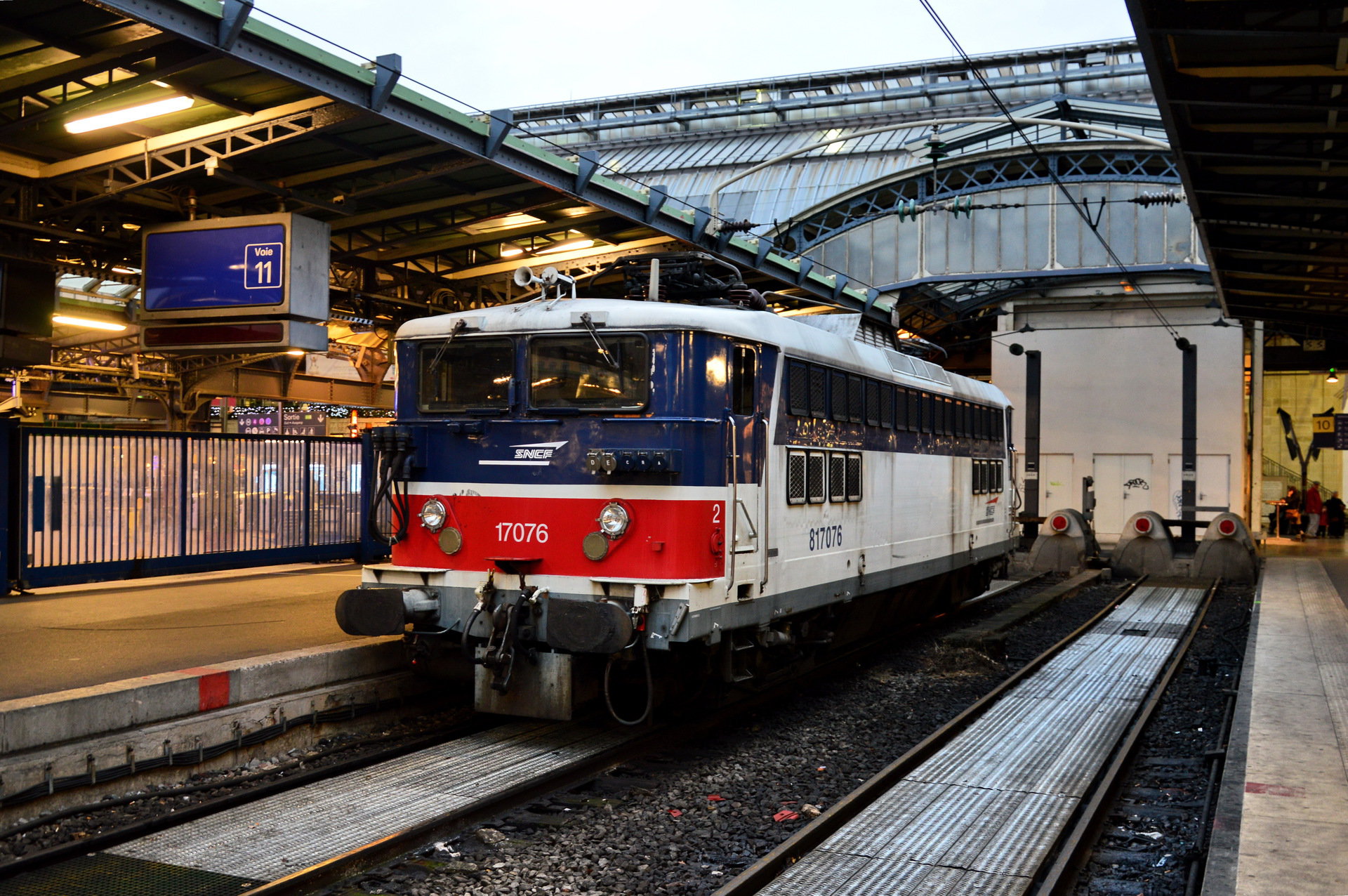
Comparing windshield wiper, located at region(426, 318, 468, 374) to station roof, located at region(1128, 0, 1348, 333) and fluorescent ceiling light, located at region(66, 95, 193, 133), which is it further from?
station roof, located at region(1128, 0, 1348, 333)

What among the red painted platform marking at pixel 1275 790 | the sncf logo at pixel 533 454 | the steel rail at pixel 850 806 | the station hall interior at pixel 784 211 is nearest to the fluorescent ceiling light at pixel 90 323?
the station hall interior at pixel 784 211

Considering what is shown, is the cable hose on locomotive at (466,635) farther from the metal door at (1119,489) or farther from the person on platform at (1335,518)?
the person on platform at (1335,518)

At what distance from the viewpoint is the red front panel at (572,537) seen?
816 cm

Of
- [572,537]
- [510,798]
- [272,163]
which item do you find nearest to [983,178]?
[272,163]

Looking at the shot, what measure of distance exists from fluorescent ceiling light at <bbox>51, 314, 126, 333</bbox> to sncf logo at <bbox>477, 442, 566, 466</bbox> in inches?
409

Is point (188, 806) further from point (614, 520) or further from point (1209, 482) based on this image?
point (1209, 482)

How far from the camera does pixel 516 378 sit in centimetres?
879

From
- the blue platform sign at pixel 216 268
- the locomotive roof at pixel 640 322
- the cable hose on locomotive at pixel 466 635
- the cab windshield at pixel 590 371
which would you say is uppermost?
the blue platform sign at pixel 216 268

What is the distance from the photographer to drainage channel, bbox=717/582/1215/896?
614cm

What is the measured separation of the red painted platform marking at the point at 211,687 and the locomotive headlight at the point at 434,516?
176cm

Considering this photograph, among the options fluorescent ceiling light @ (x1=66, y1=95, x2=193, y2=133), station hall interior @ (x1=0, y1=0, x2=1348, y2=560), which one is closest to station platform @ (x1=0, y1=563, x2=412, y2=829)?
station hall interior @ (x1=0, y1=0, x2=1348, y2=560)

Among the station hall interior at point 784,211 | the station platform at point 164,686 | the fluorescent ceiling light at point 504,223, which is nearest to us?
the station platform at point 164,686

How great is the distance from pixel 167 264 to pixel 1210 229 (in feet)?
40.8

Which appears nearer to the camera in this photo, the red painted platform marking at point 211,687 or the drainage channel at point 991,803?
the drainage channel at point 991,803
